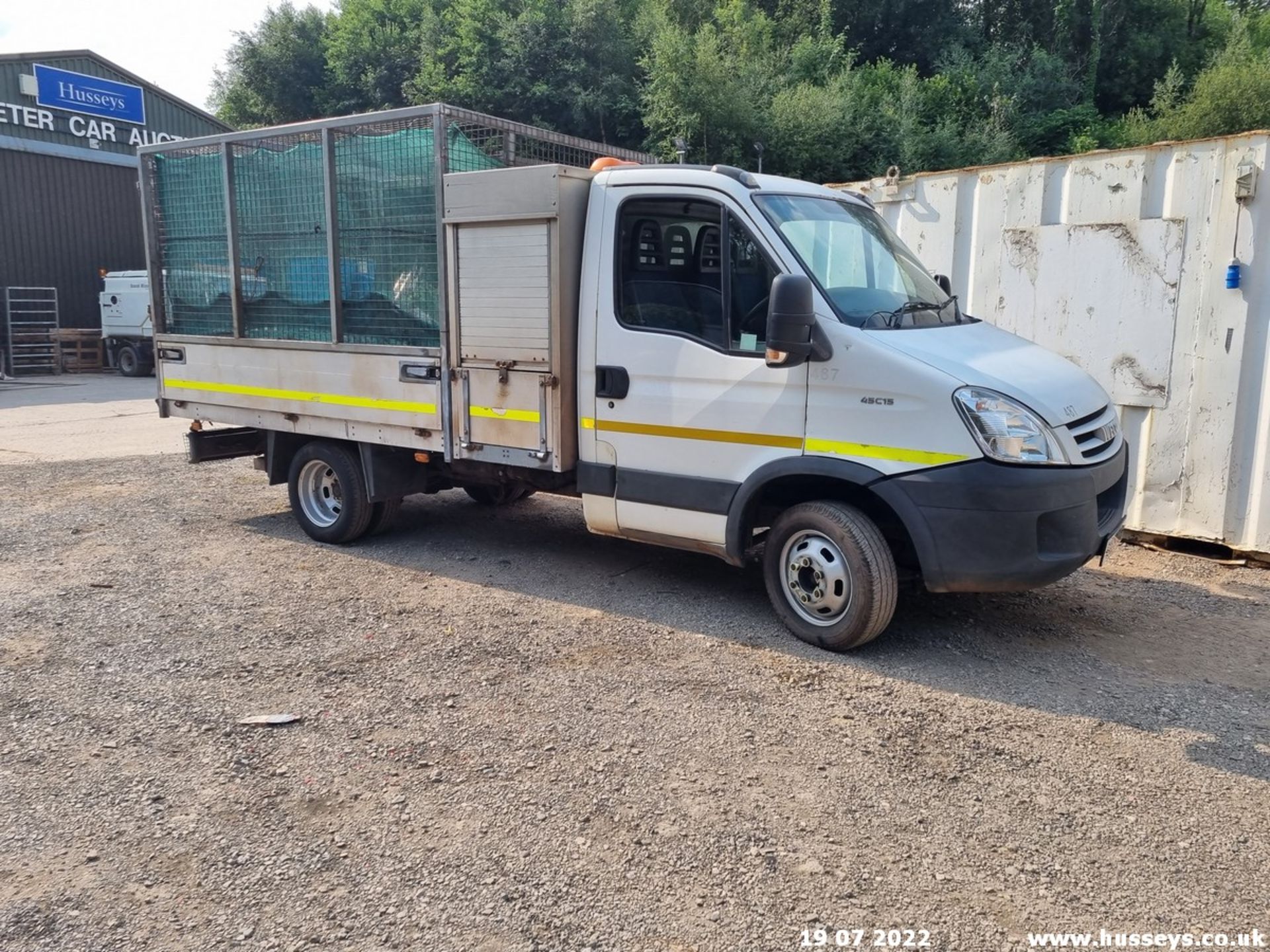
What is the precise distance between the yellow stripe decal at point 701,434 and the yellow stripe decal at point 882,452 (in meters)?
0.10

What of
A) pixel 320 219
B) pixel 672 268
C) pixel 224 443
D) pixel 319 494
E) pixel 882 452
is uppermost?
pixel 320 219

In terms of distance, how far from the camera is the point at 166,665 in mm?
5016

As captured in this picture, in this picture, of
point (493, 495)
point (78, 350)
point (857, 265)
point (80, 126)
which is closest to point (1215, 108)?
point (493, 495)

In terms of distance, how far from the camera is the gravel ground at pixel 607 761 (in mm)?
3070

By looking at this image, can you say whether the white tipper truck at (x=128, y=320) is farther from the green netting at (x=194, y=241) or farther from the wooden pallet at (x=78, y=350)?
the green netting at (x=194, y=241)

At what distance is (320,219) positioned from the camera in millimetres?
6809

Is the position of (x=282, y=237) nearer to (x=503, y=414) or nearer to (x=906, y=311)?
(x=503, y=414)

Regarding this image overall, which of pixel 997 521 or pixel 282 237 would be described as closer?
pixel 997 521

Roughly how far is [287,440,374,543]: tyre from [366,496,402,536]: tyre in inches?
1.5

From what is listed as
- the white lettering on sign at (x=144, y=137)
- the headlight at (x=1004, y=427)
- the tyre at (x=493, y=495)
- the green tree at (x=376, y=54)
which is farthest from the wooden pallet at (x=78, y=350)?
the headlight at (x=1004, y=427)

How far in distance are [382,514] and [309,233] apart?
2070 millimetres

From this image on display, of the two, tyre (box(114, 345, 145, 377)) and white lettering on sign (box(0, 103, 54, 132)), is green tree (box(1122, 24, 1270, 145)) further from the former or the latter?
white lettering on sign (box(0, 103, 54, 132))

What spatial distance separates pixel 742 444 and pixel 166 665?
3.16 m

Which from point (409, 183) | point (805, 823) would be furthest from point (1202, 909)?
point (409, 183)
